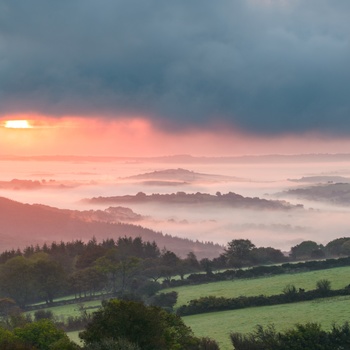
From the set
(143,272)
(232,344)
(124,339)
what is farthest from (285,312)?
(143,272)

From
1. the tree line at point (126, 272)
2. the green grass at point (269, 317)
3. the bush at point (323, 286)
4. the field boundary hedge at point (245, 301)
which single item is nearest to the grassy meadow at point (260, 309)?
the green grass at point (269, 317)

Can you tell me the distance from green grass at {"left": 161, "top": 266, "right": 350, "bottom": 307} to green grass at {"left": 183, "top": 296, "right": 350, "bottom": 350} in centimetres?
922

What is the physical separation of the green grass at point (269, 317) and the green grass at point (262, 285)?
9.22m

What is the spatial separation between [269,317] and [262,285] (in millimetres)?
23545

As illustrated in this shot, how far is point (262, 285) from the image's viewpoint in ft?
326

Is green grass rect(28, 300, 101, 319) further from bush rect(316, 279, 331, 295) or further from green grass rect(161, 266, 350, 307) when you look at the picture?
bush rect(316, 279, 331, 295)

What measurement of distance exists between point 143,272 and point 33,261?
23828 mm

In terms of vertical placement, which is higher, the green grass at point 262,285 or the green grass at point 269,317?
the green grass at point 262,285

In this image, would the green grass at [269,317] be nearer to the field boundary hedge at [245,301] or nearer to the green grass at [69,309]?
the field boundary hedge at [245,301]

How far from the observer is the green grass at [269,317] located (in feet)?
226

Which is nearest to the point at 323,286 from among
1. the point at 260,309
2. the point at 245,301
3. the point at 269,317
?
the point at 260,309

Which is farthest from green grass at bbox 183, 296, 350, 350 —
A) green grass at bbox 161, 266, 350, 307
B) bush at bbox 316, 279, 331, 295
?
green grass at bbox 161, 266, 350, 307

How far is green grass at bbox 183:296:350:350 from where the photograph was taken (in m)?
68.9

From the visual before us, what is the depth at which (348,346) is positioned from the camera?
5694 centimetres
